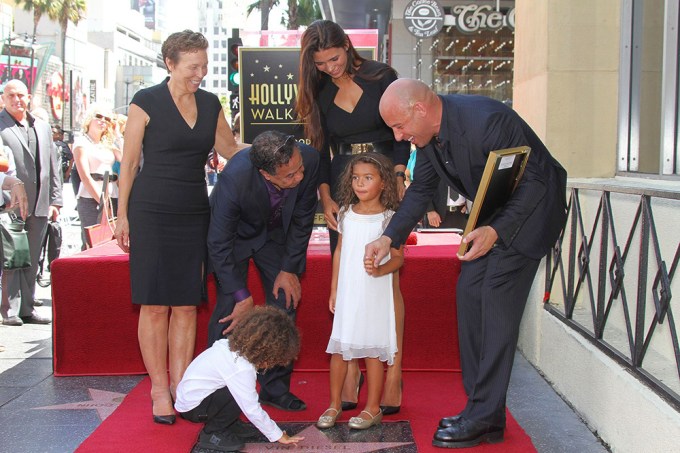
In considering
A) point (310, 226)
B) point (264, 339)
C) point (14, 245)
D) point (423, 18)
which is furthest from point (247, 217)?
point (423, 18)

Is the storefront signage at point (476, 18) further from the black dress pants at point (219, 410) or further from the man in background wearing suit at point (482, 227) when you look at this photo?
the black dress pants at point (219, 410)

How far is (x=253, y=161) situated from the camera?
4.02 metres

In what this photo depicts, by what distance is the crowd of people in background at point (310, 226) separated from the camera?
3.68 m

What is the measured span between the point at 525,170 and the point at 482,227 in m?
0.31

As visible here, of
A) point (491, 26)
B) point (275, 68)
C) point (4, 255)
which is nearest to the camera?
point (4, 255)

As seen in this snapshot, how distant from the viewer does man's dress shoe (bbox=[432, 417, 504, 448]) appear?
3834mm

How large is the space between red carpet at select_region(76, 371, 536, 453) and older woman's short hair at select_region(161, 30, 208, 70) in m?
1.83

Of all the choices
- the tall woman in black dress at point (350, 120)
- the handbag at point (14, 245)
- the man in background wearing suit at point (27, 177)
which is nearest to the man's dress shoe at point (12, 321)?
the man in background wearing suit at point (27, 177)

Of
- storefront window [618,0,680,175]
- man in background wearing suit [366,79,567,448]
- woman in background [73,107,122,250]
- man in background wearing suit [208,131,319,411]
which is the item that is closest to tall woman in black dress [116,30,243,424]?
man in background wearing suit [208,131,319,411]

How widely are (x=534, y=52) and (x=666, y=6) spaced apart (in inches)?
45.2

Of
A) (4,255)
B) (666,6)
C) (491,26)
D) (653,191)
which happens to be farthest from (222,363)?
(491,26)

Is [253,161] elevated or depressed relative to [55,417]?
elevated

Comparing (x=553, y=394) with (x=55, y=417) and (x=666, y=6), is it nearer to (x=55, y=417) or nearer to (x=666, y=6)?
(x=666, y=6)

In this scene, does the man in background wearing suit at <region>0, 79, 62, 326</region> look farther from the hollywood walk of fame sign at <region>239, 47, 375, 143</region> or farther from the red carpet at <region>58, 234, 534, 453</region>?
the red carpet at <region>58, 234, 534, 453</region>
